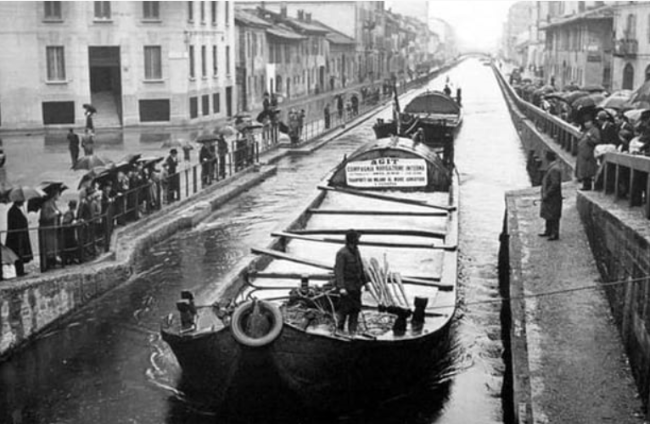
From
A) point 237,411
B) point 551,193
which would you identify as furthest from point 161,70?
point 237,411

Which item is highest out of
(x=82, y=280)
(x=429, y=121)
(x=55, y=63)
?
(x=55, y=63)

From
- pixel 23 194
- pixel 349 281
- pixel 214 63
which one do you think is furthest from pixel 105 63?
pixel 349 281

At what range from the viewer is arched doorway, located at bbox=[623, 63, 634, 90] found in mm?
55188

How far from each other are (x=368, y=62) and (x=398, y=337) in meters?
94.9

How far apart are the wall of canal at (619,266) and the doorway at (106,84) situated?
2987 centimetres

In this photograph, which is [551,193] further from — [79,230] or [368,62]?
[368,62]

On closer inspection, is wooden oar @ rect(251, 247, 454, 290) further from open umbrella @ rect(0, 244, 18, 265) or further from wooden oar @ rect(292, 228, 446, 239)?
open umbrella @ rect(0, 244, 18, 265)

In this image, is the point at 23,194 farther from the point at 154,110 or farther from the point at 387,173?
the point at 154,110

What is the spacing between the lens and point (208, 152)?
2677 centimetres

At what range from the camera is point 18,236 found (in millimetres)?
14953

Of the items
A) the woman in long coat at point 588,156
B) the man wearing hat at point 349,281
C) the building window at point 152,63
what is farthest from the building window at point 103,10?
the man wearing hat at point 349,281

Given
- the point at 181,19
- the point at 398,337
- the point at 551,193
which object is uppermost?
the point at 181,19

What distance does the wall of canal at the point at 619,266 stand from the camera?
10.0m

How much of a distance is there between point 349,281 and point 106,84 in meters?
38.1
